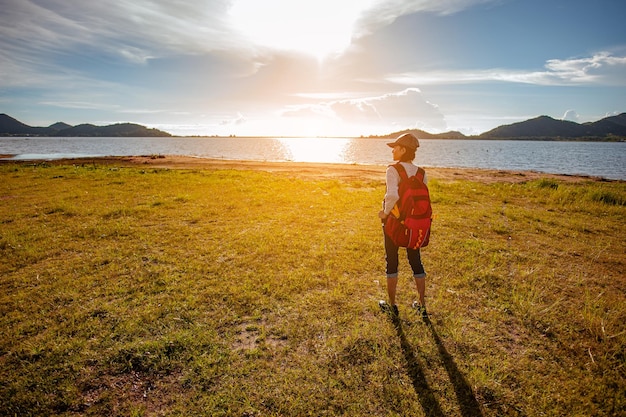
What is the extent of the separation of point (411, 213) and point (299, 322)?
2.82m

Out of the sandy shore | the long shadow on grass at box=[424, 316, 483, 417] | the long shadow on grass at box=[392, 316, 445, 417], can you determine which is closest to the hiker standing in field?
the long shadow on grass at box=[392, 316, 445, 417]

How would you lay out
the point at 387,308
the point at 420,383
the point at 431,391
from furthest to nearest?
1. the point at 387,308
2. the point at 420,383
3. the point at 431,391

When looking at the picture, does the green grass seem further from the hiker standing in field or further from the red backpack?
the red backpack

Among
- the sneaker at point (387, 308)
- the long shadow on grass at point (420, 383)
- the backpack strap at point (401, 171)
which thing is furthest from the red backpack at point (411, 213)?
the long shadow on grass at point (420, 383)

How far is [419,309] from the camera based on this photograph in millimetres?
5859

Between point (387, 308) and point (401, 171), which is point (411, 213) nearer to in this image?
point (401, 171)

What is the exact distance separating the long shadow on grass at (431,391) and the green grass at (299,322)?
2 centimetres

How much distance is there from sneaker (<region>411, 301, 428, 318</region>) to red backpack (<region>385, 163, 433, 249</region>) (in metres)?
1.46

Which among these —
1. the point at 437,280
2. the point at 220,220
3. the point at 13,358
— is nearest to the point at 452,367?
the point at 437,280

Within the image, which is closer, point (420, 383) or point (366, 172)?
point (420, 383)

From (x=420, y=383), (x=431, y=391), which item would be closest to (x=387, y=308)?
(x=420, y=383)

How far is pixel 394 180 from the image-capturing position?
492 centimetres

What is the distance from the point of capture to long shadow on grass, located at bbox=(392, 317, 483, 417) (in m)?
3.74

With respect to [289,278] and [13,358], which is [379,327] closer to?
[289,278]
